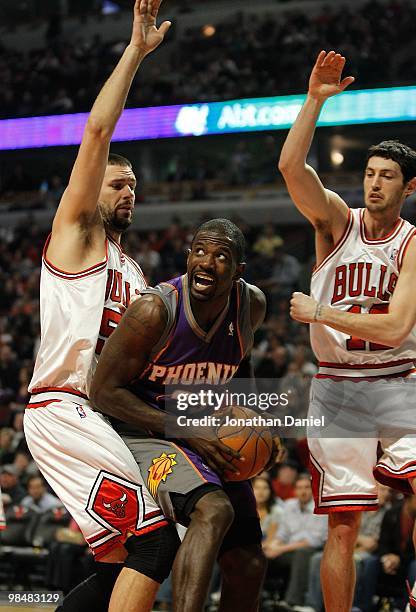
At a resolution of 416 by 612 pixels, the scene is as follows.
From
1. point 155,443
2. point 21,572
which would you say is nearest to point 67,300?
point 155,443

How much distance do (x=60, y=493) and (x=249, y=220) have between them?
14351mm

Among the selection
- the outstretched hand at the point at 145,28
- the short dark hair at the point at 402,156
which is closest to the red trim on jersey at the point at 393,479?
the short dark hair at the point at 402,156

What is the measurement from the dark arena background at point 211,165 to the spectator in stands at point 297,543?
13 mm

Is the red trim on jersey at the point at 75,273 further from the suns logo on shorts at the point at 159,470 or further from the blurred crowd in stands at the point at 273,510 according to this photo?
the blurred crowd in stands at the point at 273,510

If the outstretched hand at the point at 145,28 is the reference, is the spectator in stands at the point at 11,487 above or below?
below

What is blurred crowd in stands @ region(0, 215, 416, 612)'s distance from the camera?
6793 millimetres

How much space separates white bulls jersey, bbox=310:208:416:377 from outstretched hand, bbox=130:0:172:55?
1.22 metres

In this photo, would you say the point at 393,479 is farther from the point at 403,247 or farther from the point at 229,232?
the point at 229,232

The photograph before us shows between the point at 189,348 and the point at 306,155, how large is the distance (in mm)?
1105

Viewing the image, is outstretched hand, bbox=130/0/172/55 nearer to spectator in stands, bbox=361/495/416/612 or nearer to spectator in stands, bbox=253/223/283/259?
spectator in stands, bbox=361/495/416/612

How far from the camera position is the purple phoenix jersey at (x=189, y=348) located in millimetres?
3518

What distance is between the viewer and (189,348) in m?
3.56

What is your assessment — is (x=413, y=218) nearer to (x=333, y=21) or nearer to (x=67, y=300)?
(x=333, y=21)

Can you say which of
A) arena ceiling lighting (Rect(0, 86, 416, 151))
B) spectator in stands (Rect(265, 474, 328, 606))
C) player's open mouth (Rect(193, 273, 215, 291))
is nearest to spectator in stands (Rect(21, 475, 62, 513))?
spectator in stands (Rect(265, 474, 328, 606))
